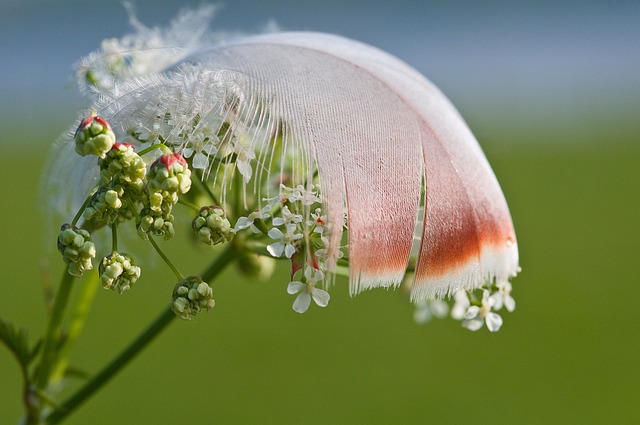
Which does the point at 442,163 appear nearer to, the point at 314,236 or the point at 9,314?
the point at 314,236

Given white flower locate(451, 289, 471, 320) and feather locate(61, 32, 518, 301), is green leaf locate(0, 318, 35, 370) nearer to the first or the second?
feather locate(61, 32, 518, 301)

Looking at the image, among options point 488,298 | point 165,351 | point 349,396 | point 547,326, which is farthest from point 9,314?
point 488,298

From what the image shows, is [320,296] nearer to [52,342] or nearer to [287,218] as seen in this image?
[287,218]

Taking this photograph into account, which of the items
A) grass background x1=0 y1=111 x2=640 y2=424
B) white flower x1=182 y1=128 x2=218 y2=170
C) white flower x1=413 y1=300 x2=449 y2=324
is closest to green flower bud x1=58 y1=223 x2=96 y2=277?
white flower x1=182 y1=128 x2=218 y2=170

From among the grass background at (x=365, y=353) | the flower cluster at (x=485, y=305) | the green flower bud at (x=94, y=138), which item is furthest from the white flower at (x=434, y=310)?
the grass background at (x=365, y=353)

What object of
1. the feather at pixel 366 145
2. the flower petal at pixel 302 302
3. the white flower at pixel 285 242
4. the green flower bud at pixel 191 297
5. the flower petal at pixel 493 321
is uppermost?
the feather at pixel 366 145

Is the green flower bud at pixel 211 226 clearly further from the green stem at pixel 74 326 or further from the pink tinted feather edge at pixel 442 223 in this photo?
the green stem at pixel 74 326
